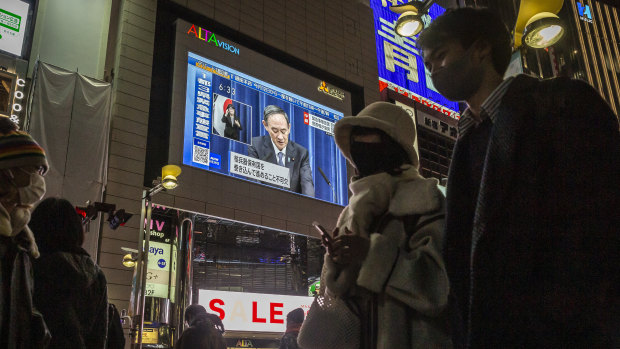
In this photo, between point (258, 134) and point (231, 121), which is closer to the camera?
point (231, 121)

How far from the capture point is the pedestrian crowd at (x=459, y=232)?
2.83 ft

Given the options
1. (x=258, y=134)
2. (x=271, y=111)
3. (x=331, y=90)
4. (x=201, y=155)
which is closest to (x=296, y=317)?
(x=201, y=155)

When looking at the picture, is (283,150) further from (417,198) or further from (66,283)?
(417,198)

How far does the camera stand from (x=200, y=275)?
33.2ft

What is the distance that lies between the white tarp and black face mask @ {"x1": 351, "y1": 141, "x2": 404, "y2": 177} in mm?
6268

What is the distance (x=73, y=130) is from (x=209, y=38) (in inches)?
142

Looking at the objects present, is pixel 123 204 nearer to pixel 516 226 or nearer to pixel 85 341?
pixel 85 341

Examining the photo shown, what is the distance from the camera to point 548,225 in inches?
35.3

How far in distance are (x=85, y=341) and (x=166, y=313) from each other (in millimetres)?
6147

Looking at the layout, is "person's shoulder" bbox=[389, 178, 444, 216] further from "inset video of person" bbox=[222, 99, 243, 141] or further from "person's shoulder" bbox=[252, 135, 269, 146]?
"person's shoulder" bbox=[252, 135, 269, 146]

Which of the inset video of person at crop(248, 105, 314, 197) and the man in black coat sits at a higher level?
the inset video of person at crop(248, 105, 314, 197)

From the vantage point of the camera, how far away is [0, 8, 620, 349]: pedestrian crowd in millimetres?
863

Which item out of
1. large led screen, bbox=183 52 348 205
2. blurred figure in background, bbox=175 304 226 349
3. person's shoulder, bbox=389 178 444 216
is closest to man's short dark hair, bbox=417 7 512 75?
person's shoulder, bbox=389 178 444 216

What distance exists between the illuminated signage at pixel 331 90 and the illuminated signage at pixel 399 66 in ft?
5.80
